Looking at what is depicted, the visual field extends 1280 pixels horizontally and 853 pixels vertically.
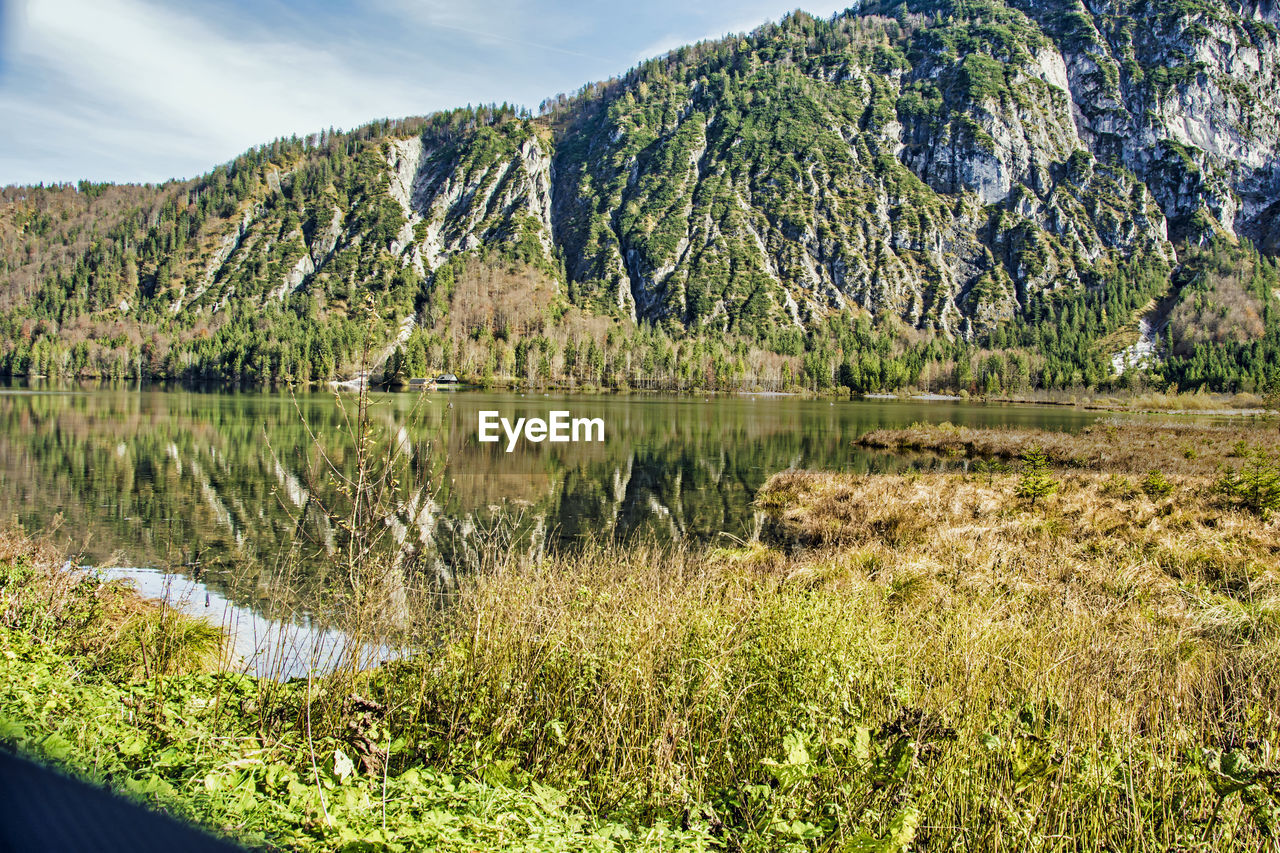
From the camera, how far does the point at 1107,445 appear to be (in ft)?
102

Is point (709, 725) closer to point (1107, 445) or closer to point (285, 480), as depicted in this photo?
point (285, 480)

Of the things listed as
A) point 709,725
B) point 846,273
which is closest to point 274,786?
point 709,725

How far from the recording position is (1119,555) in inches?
462

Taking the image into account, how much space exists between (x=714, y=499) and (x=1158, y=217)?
21784cm

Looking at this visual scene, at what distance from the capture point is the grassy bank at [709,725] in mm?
3172

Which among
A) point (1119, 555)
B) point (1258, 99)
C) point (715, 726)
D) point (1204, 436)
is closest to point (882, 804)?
point (715, 726)

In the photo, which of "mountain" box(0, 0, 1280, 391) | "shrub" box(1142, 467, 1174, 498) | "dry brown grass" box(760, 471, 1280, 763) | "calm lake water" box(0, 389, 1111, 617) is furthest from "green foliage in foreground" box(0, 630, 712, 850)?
"mountain" box(0, 0, 1280, 391)

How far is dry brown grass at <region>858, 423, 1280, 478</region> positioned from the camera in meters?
25.5

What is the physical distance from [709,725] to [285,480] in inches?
834

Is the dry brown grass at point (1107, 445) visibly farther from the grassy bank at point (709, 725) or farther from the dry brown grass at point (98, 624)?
the dry brown grass at point (98, 624)

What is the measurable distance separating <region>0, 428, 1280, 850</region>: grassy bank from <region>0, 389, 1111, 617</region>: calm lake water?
153 cm

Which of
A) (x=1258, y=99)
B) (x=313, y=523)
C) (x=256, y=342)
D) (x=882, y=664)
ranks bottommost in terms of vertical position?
(x=313, y=523)

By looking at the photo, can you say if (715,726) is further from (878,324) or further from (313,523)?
(878,324)

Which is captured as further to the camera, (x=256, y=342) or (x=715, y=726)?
(x=256, y=342)
